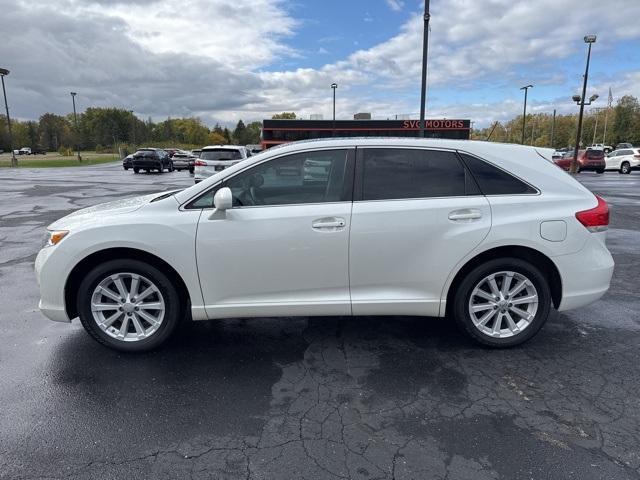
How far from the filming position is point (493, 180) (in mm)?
3701

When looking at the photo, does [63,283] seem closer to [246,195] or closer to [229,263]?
[229,263]

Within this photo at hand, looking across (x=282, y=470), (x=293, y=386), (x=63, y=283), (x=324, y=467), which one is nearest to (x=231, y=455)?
(x=282, y=470)

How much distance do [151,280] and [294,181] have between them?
141cm

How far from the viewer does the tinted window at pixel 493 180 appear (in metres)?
3.68

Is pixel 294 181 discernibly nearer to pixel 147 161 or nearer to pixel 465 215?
pixel 465 215

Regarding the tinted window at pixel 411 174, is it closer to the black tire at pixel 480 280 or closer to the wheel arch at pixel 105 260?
the black tire at pixel 480 280

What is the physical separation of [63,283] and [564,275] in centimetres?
405

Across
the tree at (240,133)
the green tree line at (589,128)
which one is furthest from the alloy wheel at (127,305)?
the tree at (240,133)

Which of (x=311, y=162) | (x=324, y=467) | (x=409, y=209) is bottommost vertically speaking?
(x=324, y=467)

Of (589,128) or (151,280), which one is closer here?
(151,280)

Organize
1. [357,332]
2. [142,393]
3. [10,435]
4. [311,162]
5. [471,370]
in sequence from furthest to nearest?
[357,332], [311,162], [471,370], [142,393], [10,435]

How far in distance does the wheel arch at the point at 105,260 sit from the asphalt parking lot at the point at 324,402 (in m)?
0.52

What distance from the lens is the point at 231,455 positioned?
2.52 meters

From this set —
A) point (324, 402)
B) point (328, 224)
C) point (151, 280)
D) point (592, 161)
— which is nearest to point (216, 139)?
point (592, 161)
